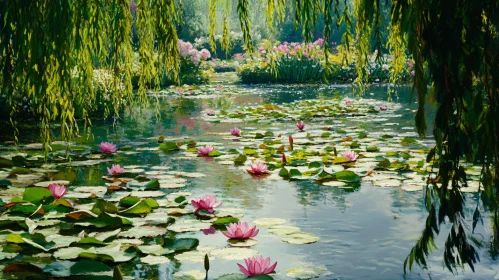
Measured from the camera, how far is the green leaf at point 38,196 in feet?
10.1

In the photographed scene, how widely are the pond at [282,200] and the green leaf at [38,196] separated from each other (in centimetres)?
14

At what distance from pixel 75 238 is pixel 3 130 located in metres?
4.13

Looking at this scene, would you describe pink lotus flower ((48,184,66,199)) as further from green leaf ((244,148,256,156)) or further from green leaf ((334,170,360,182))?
green leaf ((244,148,256,156))

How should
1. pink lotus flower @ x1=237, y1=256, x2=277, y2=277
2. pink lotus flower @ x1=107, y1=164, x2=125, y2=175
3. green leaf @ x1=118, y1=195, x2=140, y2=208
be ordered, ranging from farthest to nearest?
pink lotus flower @ x1=107, y1=164, x2=125, y2=175
green leaf @ x1=118, y1=195, x2=140, y2=208
pink lotus flower @ x1=237, y1=256, x2=277, y2=277

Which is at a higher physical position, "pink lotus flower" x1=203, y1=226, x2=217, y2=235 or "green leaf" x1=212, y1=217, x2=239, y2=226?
"green leaf" x1=212, y1=217, x2=239, y2=226

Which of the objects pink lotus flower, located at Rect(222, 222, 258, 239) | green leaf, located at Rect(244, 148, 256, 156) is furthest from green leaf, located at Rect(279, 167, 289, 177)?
pink lotus flower, located at Rect(222, 222, 258, 239)

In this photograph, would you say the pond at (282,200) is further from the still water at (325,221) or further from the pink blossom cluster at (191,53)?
the pink blossom cluster at (191,53)

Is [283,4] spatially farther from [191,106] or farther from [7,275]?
[191,106]

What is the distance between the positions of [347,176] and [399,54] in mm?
1415

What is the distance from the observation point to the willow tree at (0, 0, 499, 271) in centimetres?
149

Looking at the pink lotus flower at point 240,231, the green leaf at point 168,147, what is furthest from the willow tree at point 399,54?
the green leaf at point 168,147

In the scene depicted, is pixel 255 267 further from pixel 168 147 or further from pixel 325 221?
pixel 168 147

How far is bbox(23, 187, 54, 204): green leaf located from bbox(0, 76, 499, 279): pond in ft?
0.45

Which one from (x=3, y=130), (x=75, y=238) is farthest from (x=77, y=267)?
(x=3, y=130)
